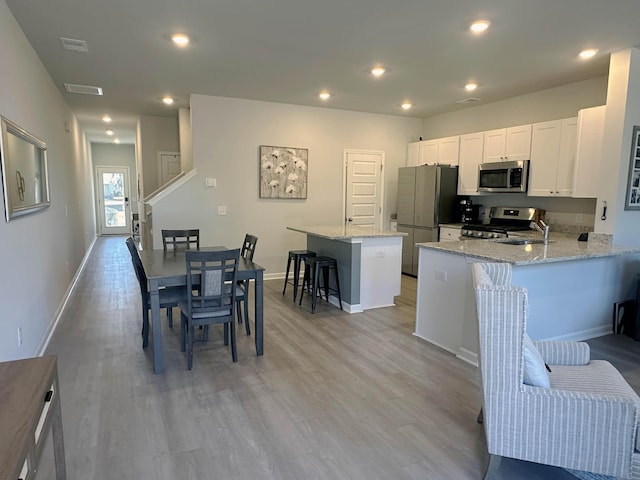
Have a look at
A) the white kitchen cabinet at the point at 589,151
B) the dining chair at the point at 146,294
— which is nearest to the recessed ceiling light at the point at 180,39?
the dining chair at the point at 146,294

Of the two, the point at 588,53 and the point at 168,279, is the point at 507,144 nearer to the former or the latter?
the point at 588,53

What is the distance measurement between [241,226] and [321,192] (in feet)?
4.74

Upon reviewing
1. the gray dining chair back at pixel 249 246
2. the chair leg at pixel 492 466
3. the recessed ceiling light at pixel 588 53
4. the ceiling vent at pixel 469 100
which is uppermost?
the ceiling vent at pixel 469 100

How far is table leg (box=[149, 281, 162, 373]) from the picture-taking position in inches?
117

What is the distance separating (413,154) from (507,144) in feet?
6.27

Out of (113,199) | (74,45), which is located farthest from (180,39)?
(113,199)

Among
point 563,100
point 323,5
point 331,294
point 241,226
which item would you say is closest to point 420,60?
point 323,5

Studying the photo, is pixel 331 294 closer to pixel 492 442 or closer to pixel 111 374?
pixel 111 374

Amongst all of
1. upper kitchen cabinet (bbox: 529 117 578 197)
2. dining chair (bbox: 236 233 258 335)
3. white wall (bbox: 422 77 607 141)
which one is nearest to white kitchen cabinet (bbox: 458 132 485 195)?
white wall (bbox: 422 77 607 141)

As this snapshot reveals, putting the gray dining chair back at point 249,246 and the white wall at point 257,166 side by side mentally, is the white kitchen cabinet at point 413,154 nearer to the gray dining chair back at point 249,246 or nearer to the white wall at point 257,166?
the white wall at point 257,166

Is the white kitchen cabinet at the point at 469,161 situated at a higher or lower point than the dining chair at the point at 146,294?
higher

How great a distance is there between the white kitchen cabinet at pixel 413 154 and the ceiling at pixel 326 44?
4.83 ft

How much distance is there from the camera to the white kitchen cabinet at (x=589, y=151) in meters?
4.20

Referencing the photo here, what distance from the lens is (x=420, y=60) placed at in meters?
4.06
